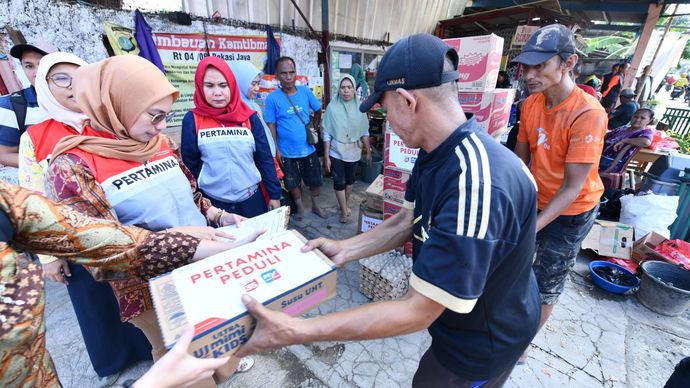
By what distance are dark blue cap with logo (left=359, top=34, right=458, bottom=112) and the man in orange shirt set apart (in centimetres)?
132

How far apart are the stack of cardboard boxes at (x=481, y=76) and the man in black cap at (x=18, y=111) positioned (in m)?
3.60

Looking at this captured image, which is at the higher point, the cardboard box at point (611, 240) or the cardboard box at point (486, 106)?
the cardboard box at point (486, 106)

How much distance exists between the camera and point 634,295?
3.19 m

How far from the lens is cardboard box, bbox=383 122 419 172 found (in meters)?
3.03

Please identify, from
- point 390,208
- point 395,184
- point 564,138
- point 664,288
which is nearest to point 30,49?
point 395,184

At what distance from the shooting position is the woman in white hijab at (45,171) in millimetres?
1910

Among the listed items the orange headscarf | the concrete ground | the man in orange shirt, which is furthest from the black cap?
the man in orange shirt

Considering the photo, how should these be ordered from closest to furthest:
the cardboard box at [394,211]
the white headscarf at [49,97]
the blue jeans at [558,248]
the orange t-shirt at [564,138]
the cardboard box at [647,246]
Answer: the orange t-shirt at [564,138]
the white headscarf at [49,97]
the blue jeans at [558,248]
the cardboard box at [394,211]
the cardboard box at [647,246]

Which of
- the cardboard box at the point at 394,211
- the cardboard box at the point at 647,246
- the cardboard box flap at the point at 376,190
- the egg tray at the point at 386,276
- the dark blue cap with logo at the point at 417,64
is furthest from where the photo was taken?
the cardboard box flap at the point at 376,190

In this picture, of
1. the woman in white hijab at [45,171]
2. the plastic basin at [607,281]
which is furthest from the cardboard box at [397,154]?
the woman in white hijab at [45,171]

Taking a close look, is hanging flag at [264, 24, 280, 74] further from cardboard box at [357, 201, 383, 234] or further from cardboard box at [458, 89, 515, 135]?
cardboard box at [458, 89, 515, 135]

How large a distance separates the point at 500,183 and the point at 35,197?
145 centimetres

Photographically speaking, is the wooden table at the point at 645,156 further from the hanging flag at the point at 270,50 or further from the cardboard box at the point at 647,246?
the hanging flag at the point at 270,50

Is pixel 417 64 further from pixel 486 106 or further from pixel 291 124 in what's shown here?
Answer: pixel 291 124
